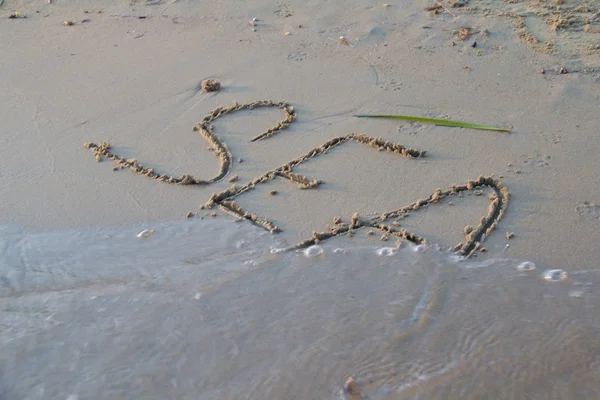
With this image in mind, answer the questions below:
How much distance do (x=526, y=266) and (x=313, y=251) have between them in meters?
0.86

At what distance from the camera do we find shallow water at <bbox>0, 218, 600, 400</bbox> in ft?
7.47

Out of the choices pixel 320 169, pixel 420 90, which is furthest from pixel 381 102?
pixel 320 169

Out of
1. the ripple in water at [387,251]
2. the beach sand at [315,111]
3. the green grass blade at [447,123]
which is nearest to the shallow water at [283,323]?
the ripple in water at [387,251]

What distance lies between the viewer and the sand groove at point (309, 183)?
9.34ft

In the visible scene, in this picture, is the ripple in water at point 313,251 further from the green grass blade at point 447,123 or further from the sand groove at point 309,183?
the green grass blade at point 447,123

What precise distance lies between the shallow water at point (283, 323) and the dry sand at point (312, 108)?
211mm

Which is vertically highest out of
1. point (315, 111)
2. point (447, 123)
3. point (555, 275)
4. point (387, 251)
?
point (315, 111)

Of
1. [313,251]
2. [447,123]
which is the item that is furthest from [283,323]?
[447,123]

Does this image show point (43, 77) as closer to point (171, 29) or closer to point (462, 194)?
point (171, 29)

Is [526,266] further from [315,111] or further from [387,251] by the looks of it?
[315,111]

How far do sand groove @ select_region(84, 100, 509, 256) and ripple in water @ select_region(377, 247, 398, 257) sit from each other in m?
0.08

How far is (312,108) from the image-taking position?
3.68m

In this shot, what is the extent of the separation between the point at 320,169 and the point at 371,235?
21.1 inches

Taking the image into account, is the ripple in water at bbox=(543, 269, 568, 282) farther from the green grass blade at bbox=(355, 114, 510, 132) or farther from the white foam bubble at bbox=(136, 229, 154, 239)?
the white foam bubble at bbox=(136, 229, 154, 239)
